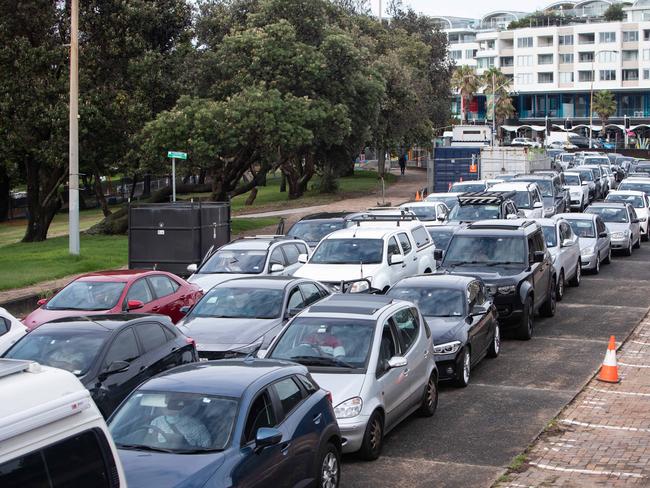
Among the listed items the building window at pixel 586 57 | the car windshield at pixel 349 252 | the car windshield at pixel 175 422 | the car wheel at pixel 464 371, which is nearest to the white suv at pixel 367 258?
the car windshield at pixel 349 252

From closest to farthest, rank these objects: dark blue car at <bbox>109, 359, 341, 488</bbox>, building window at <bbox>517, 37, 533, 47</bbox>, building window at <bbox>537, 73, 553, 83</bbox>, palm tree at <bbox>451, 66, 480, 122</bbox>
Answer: dark blue car at <bbox>109, 359, 341, 488</bbox>, palm tree at <bbox>451, 66, 480, 122</bbox>, building window at <bbox>537, 73, 553, 83</bbox>, building window at <bbox>517, 37, 533, 47</bbox>

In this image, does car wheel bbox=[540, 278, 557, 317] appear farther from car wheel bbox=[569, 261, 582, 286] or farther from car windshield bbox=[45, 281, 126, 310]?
car windshield bbox=[45, 281, 126, 310]

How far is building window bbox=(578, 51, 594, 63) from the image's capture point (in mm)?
117562

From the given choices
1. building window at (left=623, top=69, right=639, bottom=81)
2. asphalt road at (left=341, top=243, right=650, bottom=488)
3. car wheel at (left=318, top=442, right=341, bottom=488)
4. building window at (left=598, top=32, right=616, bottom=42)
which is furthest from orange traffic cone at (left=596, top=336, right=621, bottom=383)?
building window at (left=598, top=32, right=616, bottom=42)

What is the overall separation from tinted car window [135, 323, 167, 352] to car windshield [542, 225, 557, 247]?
12605 mm

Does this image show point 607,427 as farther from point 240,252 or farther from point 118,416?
point 240,252

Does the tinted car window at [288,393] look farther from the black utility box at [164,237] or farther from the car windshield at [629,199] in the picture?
the car windshield at [629,199]

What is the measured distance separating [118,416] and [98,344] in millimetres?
3311

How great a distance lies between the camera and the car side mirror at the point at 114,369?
462 inches

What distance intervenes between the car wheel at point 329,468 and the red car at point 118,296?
7318 mm

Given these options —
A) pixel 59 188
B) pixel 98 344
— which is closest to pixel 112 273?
pixel 98 344

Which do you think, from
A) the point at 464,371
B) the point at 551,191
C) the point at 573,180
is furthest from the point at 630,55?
the point at 464,371

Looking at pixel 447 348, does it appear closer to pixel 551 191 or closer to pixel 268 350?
pixel 268 350

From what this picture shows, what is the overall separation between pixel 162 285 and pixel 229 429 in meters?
9.70
